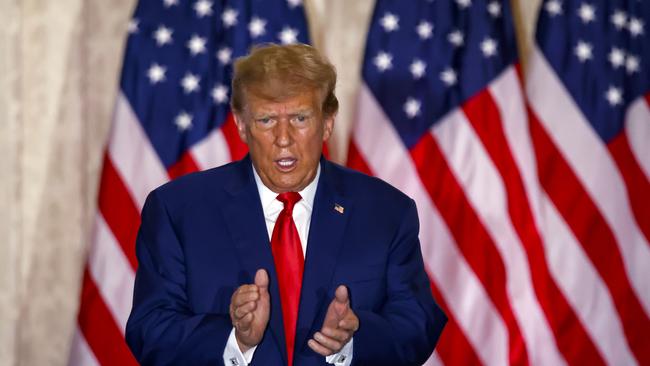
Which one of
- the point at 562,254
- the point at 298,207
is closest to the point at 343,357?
the point at 298,207

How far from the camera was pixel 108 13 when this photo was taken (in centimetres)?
383

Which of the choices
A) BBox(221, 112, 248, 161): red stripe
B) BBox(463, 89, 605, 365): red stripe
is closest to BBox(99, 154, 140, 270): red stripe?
BBox(221, 112, 248, 161): red stripe

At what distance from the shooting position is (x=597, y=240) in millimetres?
3748

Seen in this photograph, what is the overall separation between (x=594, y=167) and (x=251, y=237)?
80.7 inches

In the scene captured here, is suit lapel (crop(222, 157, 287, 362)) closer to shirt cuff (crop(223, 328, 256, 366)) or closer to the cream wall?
shirt cuff (crop(223, 328, 256, 366))

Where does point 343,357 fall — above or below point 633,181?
above

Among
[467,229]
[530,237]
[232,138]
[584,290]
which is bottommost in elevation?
[584,290]

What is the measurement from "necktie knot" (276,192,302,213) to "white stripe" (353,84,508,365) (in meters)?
1.56

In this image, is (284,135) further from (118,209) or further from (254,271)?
A: (118,209)

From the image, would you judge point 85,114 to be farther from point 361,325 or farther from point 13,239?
point 361,325

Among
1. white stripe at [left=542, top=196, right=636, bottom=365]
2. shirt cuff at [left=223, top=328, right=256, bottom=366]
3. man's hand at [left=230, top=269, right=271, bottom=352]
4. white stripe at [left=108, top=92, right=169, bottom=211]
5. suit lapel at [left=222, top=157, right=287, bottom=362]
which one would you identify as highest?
white stripe at [left=108, top=92, right=169, bottom=211]

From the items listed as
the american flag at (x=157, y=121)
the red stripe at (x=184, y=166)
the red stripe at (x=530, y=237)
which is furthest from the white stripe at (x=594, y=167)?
the red stripe at (x=184, y=166)

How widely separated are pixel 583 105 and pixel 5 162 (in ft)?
7.46

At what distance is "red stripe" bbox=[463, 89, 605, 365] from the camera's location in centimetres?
371
